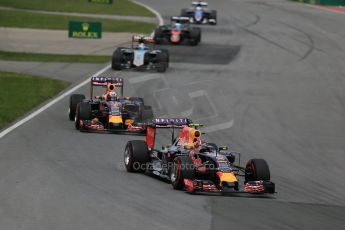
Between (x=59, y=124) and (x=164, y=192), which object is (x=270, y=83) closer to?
(x=59, y=124)

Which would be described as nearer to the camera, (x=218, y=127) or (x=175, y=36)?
(x=218, y=127)

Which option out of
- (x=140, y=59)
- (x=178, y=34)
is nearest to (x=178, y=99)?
(x=140, y=59)

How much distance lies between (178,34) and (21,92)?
18.7 m

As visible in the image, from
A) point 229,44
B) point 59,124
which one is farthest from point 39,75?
point 229,44

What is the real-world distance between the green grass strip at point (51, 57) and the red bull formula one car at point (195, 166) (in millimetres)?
25559

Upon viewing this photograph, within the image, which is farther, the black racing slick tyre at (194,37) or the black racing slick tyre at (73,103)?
the black racing slick tyre at (194,37)

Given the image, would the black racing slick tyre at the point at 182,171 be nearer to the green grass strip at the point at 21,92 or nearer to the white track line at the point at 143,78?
the green grass strip at the point at 21,92

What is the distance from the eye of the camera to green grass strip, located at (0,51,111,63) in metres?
48.6

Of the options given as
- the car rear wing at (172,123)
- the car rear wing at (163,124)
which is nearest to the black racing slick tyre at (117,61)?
the car rear wing at (163,124)

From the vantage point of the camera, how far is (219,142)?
29.3 metres

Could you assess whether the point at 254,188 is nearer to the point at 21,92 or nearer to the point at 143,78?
the point at 21,92

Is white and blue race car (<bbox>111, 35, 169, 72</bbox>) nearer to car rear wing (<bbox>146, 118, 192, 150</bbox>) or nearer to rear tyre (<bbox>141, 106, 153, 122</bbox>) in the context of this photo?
rear tyre (<bbox>141, 106, 153, 122</bbox>)

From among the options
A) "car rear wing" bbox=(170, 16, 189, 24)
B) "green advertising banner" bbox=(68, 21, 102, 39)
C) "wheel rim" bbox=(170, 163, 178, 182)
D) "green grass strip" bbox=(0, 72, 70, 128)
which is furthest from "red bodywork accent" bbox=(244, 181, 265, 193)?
"car rear wing" bbox=(170, 16, 189, 24)

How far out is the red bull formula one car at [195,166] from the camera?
20797 millimetres
